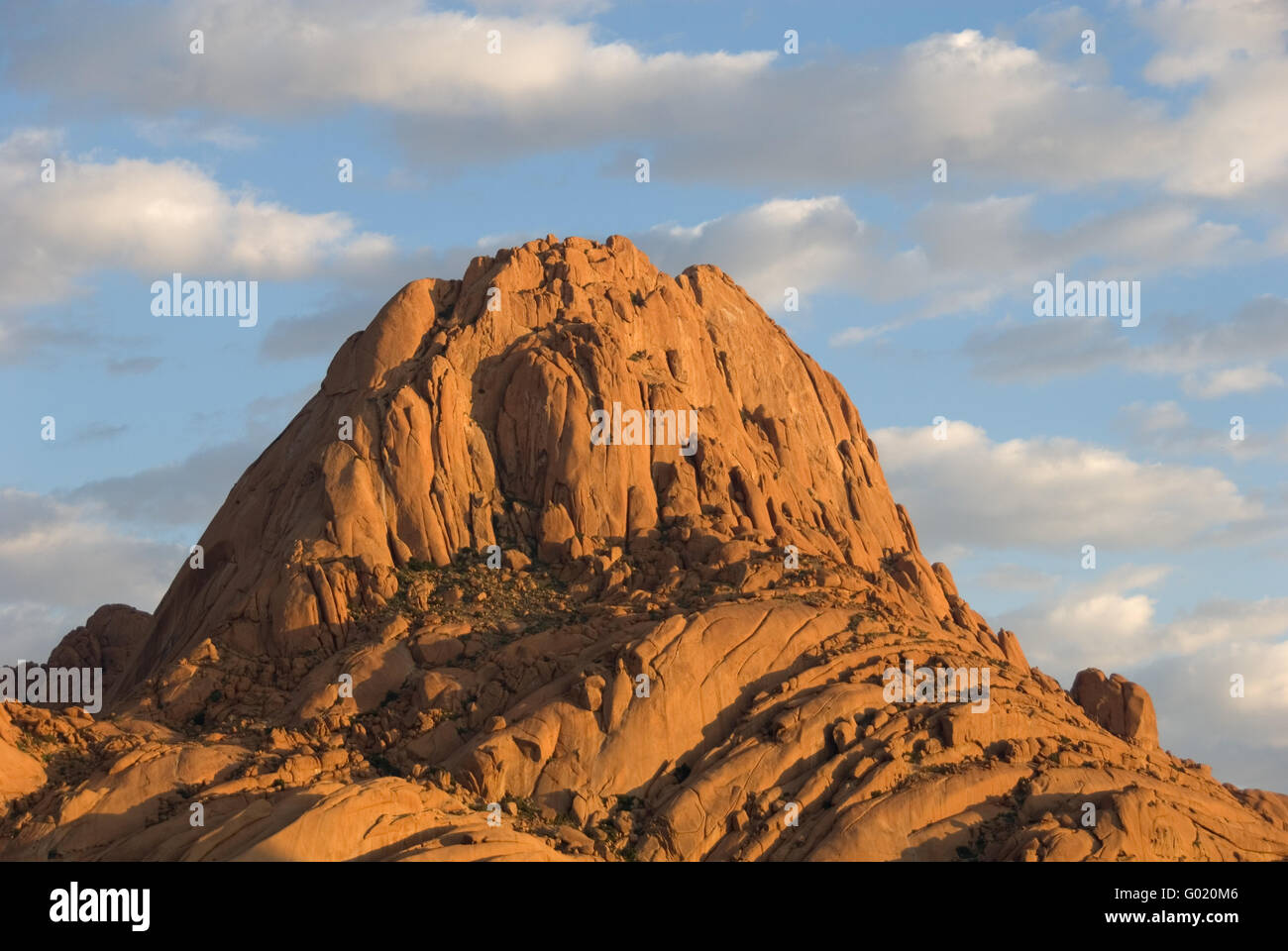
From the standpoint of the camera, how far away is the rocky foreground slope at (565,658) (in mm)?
92125

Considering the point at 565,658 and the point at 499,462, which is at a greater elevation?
the point at 499,462

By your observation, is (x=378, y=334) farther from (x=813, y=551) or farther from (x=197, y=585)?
(x=813, y=551)

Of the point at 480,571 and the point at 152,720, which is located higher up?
A: the point at 480,571

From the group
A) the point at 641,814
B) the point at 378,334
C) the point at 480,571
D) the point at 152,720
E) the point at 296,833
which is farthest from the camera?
the point at 378,334

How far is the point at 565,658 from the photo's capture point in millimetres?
102688

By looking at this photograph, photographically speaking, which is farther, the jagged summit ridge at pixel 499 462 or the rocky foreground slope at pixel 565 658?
→ the jagged summit ridge at pixel 499 462

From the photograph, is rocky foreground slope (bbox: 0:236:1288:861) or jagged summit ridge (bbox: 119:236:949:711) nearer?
rocky foreground slope (bbox: 0:236:1288:861)

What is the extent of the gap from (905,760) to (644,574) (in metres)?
22.0

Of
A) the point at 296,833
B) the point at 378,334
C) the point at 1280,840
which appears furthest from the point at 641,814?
the point at 378,334

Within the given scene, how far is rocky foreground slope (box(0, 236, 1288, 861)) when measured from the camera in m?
92.1

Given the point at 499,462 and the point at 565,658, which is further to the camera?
the point at 499,462
